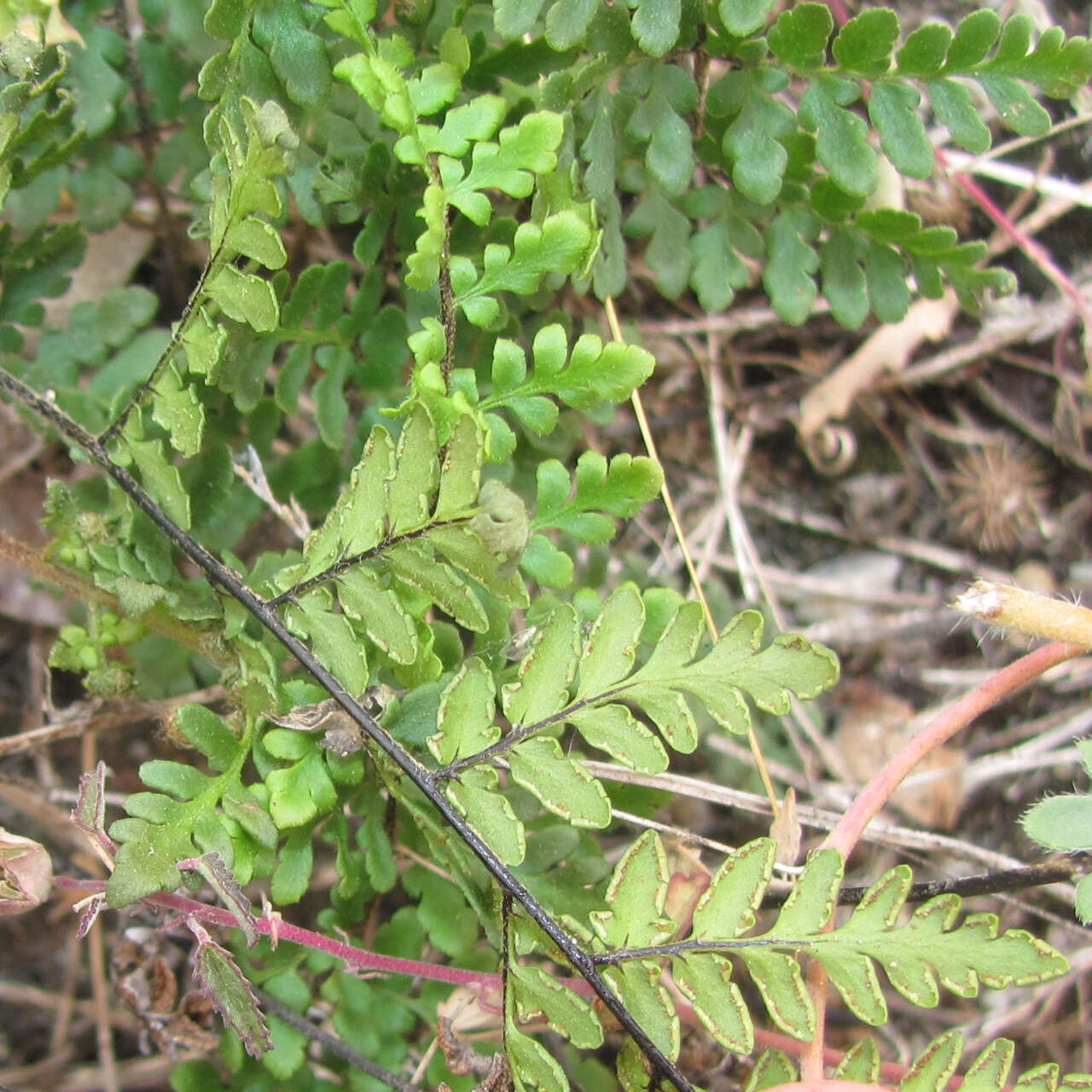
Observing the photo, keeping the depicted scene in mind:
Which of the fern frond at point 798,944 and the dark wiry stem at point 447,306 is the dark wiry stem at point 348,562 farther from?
the fern frond at point 798,944

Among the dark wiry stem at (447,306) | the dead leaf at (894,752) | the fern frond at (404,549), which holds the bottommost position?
the dead leaf at (894,752)

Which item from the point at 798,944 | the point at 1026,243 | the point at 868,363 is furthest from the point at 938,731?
the point at 1026,243

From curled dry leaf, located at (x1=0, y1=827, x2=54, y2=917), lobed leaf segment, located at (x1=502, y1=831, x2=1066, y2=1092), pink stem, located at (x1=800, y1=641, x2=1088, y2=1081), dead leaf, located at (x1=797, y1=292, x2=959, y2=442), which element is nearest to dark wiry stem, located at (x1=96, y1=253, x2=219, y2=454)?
curled dry leaf, located at (x1=0, y1=827, x2=54, y2=917)

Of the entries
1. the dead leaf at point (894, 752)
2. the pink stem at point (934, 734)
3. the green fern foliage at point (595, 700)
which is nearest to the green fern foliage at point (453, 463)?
the green fern foliage at point (595, 700)

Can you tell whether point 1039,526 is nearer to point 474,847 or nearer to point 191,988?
point 474,847

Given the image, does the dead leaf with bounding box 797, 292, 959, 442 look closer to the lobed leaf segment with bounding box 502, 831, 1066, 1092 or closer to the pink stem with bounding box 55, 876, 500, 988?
the lobed leaf segment with bounding box 502, 831, 1066, 1092
